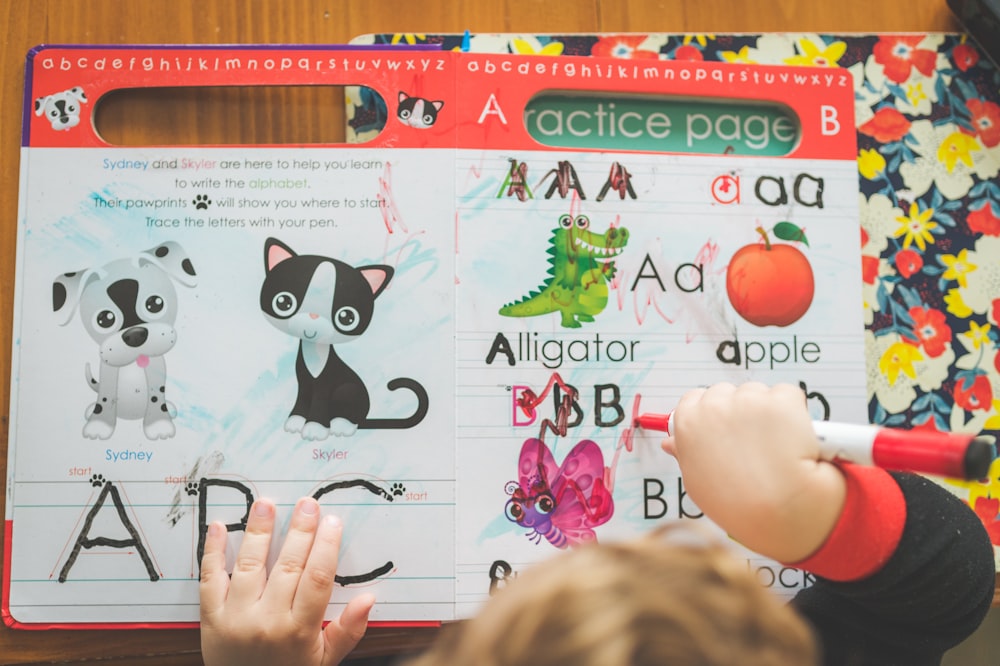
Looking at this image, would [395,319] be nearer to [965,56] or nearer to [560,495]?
[560,495]

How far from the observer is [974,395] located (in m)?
0.54

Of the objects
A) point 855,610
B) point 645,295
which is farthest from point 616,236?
point 855,610

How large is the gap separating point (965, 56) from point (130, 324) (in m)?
0.63

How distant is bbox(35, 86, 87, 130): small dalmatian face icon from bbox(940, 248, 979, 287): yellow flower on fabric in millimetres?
615

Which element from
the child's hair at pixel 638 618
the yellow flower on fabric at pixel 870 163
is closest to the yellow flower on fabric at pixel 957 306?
the yellow flower on fabric at pixel 870 163

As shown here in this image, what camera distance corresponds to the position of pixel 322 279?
0.50 m

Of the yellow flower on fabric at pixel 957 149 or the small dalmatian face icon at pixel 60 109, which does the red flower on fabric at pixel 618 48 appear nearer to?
the yellow flower on fabric at pixel 957 149

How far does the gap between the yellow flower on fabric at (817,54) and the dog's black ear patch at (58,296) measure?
530 millimetres

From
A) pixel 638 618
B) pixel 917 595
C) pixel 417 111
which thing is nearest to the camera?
pixel 638 618

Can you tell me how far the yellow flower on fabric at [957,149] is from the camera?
0.55 meters

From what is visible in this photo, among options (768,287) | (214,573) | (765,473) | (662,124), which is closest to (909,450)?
(765,473)

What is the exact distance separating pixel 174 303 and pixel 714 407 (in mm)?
350

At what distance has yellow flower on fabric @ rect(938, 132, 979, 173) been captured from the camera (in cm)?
55

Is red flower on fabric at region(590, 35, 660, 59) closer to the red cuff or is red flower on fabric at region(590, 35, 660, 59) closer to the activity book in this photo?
the activity book
